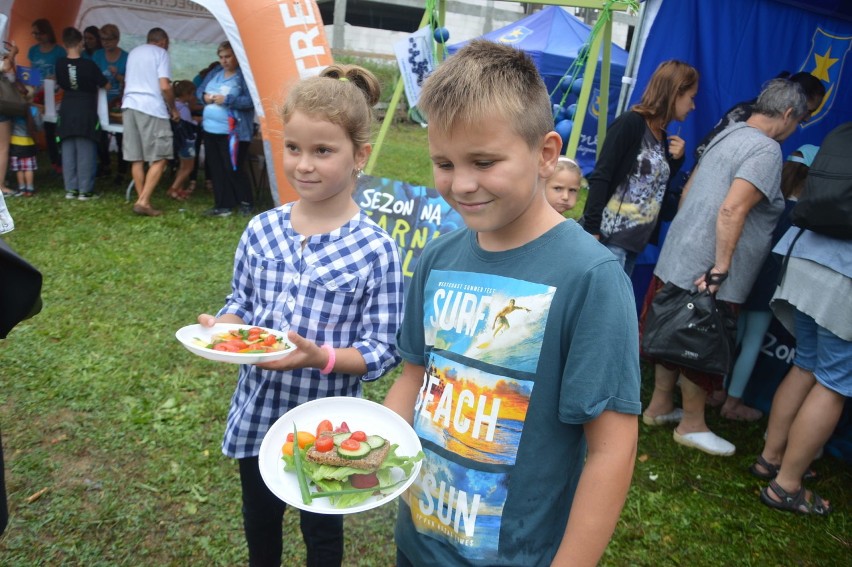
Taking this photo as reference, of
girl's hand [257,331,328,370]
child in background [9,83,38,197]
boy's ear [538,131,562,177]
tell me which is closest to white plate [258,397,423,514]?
girl's hand [257,331,328,370]

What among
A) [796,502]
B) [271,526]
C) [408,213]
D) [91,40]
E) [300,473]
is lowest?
[796,502]

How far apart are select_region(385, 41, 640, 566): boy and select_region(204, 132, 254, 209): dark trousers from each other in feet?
22.8

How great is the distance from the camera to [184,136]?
829cm

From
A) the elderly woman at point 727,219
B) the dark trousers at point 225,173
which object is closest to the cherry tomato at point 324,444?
the elderly woman at point 727,219

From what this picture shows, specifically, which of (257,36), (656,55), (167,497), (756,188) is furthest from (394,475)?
(257,36)

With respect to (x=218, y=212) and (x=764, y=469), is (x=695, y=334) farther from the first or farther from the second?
(x=218, y=212)

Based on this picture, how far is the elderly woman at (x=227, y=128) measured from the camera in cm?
729

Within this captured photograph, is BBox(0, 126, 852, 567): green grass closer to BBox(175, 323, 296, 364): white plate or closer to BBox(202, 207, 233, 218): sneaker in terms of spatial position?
BBox(175, 323, 296, 364): white plate

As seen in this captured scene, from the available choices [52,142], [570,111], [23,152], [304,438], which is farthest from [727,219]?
[52,142]

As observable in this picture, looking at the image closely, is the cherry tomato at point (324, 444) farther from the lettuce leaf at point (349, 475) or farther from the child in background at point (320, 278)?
the child in background at point (320, 278)

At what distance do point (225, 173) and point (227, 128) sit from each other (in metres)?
0.62

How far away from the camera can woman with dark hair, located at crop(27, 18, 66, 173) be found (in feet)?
27.8

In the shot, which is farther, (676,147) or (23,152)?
(23,152)

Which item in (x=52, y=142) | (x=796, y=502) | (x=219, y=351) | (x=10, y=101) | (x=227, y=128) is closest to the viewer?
(x=219, y=351)
